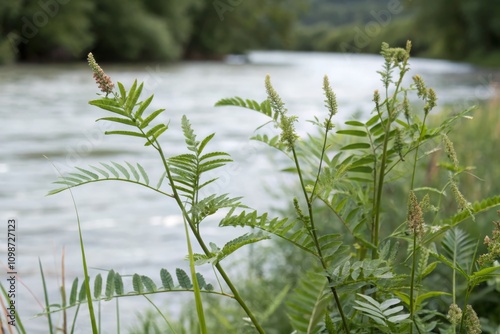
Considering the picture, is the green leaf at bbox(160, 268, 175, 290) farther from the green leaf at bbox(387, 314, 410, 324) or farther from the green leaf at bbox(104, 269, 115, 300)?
the green leaf at bbox(387, 314, 410, 324)

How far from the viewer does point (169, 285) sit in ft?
3.96

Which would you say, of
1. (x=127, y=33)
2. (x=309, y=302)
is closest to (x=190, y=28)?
(x=127, y=33)

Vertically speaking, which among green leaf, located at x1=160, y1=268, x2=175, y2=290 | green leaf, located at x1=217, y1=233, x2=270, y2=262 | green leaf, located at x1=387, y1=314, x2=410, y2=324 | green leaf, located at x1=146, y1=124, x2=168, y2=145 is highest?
green leaf, located at x1=146, y1=124, x2=168, y2=145

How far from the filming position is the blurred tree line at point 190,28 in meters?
37.7

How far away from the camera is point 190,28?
2189 inches

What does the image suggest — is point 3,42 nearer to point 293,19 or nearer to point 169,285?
point 169,285

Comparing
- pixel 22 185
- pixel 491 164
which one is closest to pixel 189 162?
pixel 491 164

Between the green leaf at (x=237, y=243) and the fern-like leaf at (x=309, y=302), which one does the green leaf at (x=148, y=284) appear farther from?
the fern-like leaf at (x=309, y=302)

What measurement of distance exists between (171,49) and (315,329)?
45554 millimetres

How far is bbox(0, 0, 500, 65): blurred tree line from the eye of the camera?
3769 cm

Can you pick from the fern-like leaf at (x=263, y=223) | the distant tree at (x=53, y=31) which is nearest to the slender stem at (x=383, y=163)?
the fern-like leaf at (x=263, y=223)

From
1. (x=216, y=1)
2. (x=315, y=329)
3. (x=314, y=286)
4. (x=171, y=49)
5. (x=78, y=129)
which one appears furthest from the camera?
(x=216, y=1)

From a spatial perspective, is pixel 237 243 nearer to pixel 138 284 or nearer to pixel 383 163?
pixel 138 284

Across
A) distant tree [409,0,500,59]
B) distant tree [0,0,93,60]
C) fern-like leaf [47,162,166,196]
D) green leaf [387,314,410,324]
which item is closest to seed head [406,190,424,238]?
green leaf [387,314,410,324]
